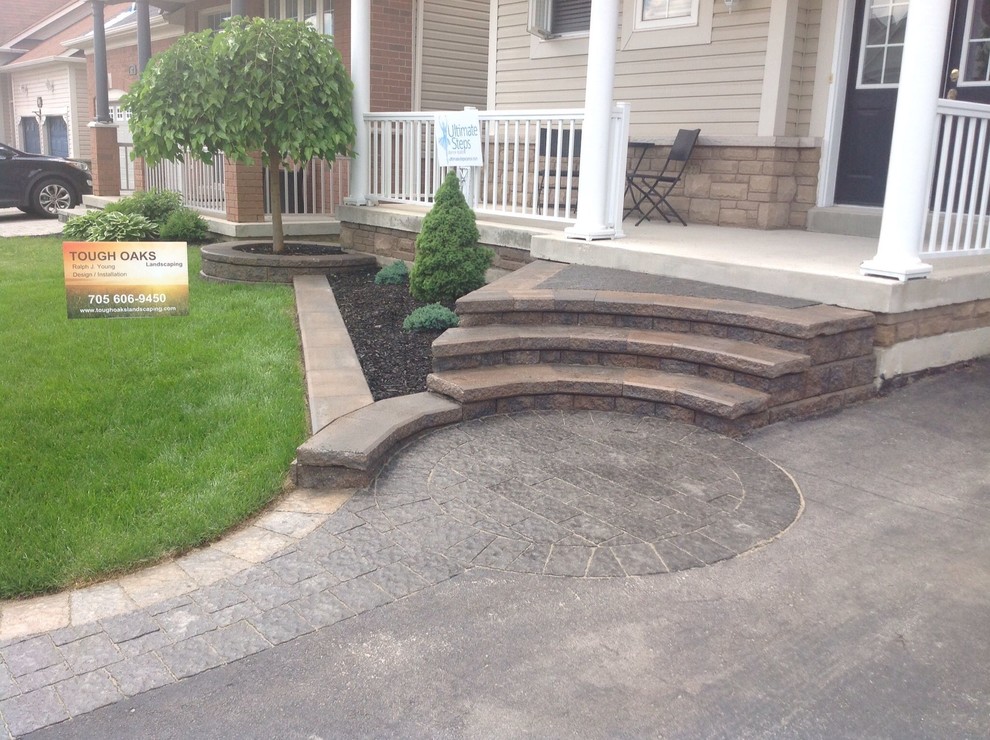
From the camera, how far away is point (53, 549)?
328 centimetres

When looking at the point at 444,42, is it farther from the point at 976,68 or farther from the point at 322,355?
the point at 322,355

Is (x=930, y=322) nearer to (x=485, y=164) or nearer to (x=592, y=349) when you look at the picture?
(x=592, y=349)

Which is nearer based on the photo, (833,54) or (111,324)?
(111,324)

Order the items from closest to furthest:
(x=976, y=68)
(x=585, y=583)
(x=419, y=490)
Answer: (x=585, y=583)
(x=419, y=490)
(x=976, y=68)

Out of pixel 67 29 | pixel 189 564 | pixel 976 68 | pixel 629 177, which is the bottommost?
pixel 189 564

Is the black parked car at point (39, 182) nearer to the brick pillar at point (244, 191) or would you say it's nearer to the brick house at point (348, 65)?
the brick house at point (348, 65)

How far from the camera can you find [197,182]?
11570mm

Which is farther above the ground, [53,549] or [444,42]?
[444,42]

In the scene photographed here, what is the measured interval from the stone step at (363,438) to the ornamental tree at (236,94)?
4299 mm

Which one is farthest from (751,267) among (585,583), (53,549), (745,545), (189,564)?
(53,549)

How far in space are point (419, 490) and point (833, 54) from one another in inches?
235

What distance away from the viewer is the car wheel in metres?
14.9

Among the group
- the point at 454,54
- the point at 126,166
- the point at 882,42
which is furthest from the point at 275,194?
the point at 126,166

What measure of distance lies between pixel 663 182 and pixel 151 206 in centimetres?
639
